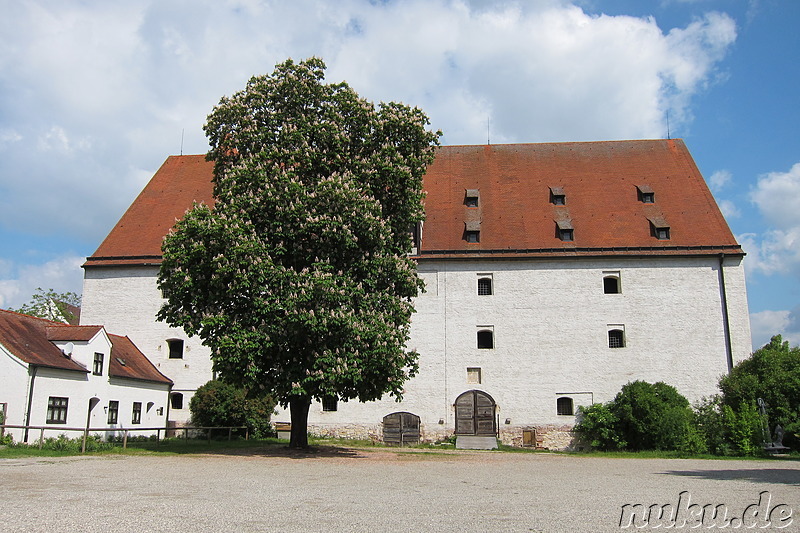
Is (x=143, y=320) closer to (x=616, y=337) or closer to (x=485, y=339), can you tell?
(x=485, y=339)

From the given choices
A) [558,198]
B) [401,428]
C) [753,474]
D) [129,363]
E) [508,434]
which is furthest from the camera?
[558,198]

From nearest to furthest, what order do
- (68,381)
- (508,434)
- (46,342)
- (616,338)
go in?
(68,381), (46,342), (508,434), (616,338)

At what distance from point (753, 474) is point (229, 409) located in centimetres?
2047

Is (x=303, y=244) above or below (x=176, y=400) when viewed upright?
above

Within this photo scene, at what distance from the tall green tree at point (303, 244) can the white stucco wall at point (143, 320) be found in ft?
38.8

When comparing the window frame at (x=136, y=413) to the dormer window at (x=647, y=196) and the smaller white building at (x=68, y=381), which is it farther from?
the dormer window at (x=647, y=196)

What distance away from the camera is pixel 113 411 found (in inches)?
1111

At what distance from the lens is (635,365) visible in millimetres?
31344

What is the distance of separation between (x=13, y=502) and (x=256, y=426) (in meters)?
20.3

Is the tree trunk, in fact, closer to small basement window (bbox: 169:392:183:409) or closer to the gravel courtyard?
the gravel courtyard

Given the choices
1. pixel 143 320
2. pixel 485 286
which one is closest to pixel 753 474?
pixel 485 286

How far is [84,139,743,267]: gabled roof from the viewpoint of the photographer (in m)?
32.8

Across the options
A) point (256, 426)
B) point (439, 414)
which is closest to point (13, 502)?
point (256, 426)

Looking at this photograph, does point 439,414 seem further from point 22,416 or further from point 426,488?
point 426,488
